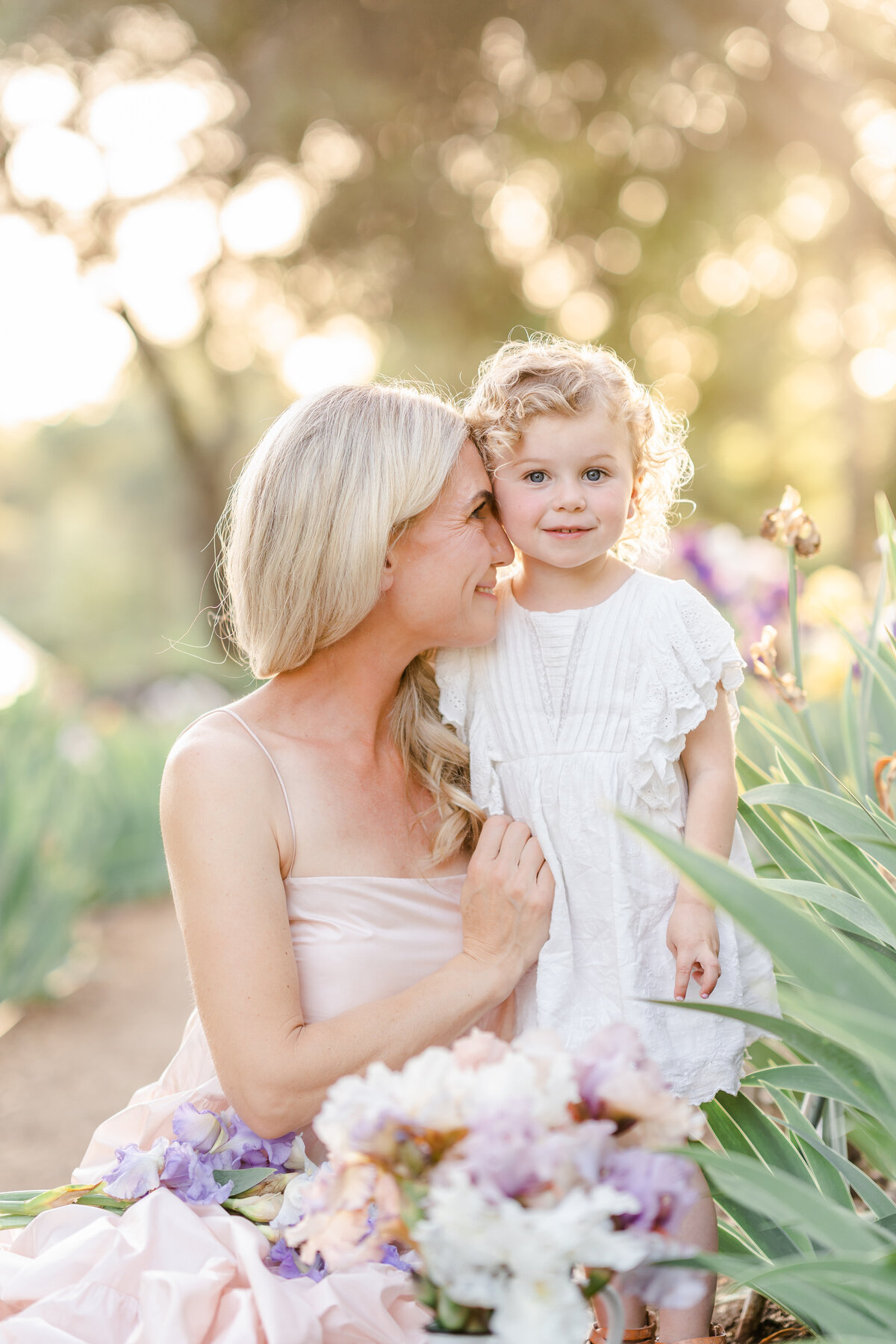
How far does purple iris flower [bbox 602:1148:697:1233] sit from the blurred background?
3.17m

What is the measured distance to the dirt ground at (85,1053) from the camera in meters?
4.11

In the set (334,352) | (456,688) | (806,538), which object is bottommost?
(456,688)

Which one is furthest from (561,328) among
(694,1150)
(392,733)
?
(694,1150)

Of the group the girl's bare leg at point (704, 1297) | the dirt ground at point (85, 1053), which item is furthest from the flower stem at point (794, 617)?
the dirt ground at point (85, 1053)

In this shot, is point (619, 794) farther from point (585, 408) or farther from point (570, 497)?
point (585, 408)

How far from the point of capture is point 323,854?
1887 mm

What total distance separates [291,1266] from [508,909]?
2.04ft

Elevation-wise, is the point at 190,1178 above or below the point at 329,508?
below

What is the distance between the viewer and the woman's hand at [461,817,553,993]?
72.5 inches

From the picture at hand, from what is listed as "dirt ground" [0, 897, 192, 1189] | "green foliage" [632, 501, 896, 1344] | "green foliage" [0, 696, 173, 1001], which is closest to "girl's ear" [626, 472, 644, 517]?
"green foliage" [632, 501, 896, 1344]

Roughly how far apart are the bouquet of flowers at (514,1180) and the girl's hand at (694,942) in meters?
0.73

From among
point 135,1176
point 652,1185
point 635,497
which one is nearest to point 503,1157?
point 652,1185

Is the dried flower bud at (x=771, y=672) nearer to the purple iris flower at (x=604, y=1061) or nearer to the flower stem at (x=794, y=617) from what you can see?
the flower stem at (x=794, y=617)

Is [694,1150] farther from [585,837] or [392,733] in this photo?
[392,733]
